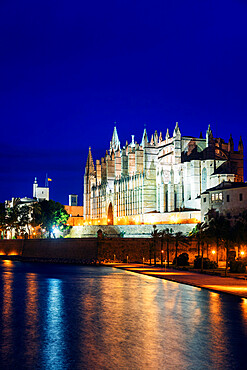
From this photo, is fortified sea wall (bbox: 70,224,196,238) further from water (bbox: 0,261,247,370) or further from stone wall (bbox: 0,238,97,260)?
water (bbox: 0,261,247,370)

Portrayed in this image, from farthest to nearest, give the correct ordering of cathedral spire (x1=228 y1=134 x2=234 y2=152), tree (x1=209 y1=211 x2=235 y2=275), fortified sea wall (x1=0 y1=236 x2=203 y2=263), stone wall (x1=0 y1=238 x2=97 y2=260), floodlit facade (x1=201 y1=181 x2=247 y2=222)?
cathedral spire (x1=228 y1=134 x2=234 y2=152) < stone wall (x1=0 y1=238 x2=97 y2=260) < fortified sea wall (x1=0 y1=236 x2=203 y2=263) < floodlit facade (x1=201 y1=181 x2=247 y2=222) < tree (x1=209 y1=211 x2=235 y2=275)

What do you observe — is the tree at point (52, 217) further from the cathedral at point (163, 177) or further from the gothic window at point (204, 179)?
the gothic window at point (204, 179)

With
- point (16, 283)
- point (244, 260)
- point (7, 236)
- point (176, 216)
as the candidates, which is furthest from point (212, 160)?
point (7, 236)

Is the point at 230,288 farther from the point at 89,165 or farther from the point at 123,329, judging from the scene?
the point at 89,165

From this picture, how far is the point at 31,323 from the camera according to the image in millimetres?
22094

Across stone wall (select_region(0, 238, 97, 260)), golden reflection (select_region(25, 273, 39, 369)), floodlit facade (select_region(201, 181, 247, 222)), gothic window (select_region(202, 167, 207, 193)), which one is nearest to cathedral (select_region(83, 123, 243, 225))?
gothic window (select_region(202, 167, 207, 193))

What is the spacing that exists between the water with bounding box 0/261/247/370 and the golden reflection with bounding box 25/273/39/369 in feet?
0.12

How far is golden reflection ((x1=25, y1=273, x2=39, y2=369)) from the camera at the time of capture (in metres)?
15.8

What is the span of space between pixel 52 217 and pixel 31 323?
7762 cm

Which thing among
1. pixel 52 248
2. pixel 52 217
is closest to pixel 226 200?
pixel 52 248

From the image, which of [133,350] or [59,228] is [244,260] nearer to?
[133,350]

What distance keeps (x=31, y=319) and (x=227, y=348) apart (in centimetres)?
1045

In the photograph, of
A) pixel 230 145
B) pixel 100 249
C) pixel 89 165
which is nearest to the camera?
pixel 100 249

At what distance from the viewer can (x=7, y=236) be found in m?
129
